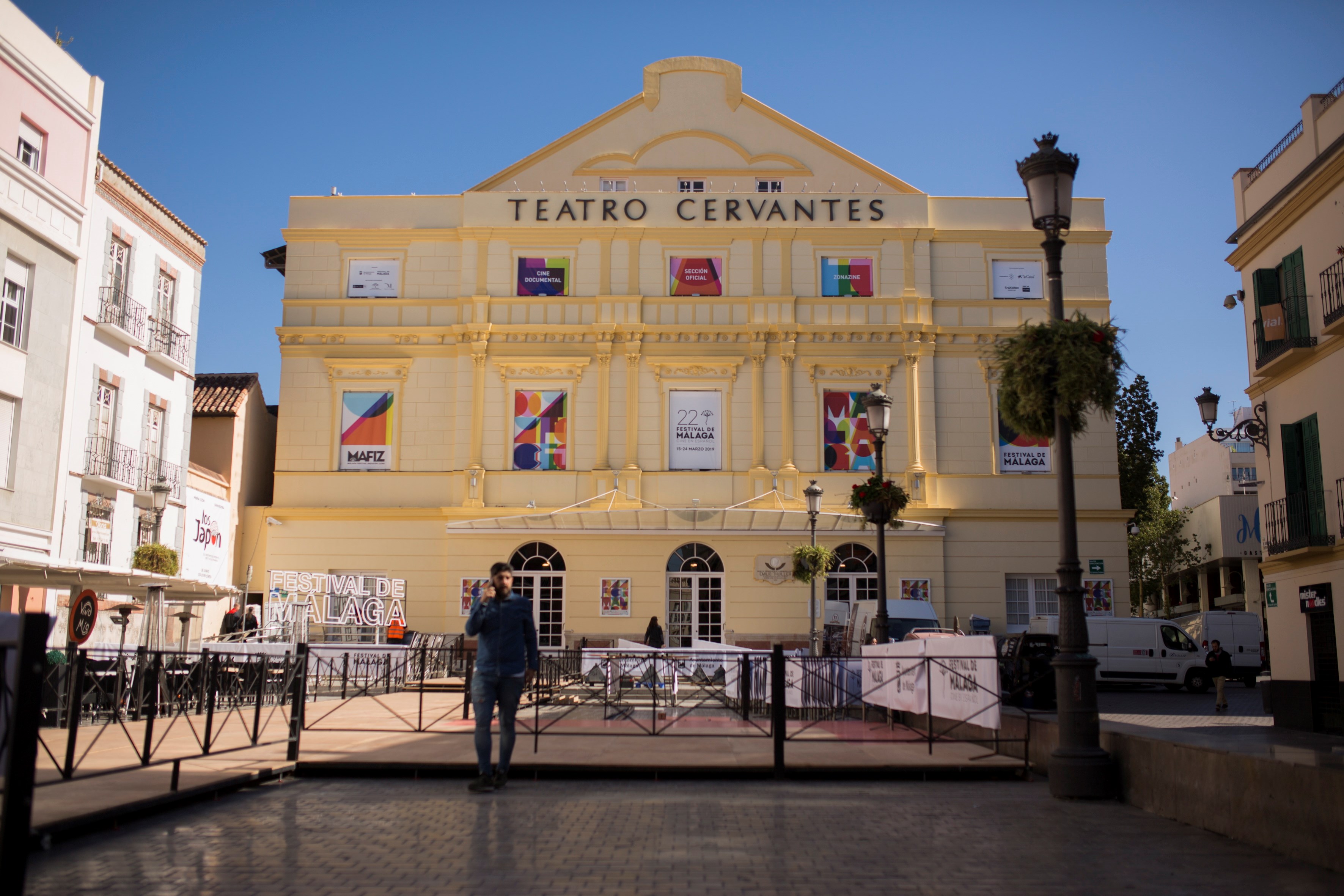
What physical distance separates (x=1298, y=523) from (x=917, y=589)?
11.9m

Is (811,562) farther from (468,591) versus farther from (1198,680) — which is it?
(1198,680)

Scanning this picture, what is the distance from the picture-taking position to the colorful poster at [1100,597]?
29922 mm

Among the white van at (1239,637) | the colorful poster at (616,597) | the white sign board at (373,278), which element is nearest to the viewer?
the colorful poster at (616,597)

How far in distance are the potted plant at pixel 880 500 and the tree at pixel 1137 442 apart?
26723mm

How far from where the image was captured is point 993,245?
3189 cm

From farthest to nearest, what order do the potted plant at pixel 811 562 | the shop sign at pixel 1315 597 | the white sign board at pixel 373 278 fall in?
the white sign board at pixel 373 278
the potted plant at pixel 811 562
the shop sign at pixel 1315 597

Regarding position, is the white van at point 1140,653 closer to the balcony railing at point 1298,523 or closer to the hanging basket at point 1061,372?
the balcony railing at point 1298,523

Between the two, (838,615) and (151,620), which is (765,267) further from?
(151,620)

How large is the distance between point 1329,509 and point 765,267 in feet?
54.9

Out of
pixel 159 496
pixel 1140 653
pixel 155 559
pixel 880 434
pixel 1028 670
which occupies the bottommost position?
pixel 1140 653

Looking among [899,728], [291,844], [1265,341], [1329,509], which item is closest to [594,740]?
[899,728]

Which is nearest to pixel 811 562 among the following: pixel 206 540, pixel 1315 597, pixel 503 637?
pixel 1315 597

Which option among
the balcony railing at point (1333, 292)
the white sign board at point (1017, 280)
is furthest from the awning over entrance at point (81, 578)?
the white sign board at point (1017, 280)

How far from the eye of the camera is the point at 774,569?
2986cm
